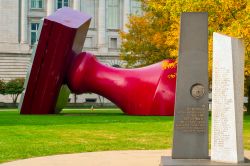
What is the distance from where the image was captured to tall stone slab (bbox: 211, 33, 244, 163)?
970 centimetres

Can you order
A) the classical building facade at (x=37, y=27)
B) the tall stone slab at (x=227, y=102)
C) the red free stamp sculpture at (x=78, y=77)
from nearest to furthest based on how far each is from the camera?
the tall stone slab at (x=227, y=102) < the red free stamp sculpture at (x=78, y=77) < the classical building facade at (x=37, y=27)

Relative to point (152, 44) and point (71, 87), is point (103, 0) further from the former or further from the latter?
point (71, 87)

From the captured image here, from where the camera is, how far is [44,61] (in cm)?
3061

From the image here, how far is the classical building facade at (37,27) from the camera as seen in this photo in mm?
61938

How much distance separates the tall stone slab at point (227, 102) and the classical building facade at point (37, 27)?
174 ft

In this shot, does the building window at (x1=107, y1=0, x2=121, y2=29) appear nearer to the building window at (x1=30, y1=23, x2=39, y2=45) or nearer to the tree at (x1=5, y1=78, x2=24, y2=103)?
the building window at (x1=30, y1=23, x2=39, y2=45)

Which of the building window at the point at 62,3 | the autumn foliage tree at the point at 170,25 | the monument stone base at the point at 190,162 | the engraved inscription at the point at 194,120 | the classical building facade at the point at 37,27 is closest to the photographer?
the monument stone base at the point at 190,162

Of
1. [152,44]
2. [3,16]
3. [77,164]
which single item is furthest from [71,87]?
[3,16]

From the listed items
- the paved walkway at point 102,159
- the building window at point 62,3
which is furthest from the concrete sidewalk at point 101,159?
the building window at point 62,3

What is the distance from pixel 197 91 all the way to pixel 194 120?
0.52 m

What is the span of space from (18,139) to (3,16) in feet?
157

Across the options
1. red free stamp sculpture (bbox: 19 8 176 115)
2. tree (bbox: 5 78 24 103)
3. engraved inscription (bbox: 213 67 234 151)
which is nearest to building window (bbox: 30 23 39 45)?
tree (bbox: 5 78 24 103)

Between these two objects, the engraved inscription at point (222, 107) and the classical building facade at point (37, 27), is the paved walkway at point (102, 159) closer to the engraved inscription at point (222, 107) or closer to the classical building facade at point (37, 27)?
the engraved inscription at point (222, 107)

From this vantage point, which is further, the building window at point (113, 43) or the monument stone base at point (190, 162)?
the building window at point (113, 43)
